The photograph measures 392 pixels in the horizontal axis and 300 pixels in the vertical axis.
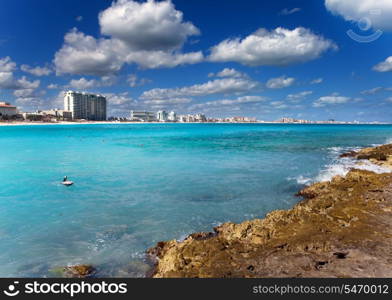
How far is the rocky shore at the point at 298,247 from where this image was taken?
22.2ft

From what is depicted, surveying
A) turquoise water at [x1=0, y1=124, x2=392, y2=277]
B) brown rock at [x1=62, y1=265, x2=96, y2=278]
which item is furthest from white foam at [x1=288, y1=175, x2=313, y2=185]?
brown rock at [x1=62, y1=265, x2=96, y2=278]

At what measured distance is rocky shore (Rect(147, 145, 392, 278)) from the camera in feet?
22.2

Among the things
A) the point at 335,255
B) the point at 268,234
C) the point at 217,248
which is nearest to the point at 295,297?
the point at 335,255

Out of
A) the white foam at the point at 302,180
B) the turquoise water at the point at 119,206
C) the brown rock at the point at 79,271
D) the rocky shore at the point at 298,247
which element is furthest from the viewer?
the white foam at the point at 302,180

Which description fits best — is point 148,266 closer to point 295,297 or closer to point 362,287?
point 295,297

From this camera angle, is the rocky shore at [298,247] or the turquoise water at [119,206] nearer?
the rocky shore at [298,247]

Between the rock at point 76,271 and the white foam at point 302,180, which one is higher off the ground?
the white foam at point 302,180

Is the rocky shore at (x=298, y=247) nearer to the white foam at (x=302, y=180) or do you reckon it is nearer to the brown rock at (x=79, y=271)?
the brown rock at (x=79, y=271)

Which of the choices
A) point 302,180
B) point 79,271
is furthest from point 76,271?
point 302,180

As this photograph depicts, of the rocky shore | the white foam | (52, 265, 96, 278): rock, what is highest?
the rocky shore

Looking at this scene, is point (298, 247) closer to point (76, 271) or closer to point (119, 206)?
point (76, 271)

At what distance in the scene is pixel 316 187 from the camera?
16875 mm

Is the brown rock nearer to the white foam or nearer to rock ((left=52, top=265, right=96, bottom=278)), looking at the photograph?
rock ((left=52, top=265, right=96, bottom=278))

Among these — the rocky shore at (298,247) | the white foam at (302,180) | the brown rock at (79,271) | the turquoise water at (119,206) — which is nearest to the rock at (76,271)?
the brown rock at (79,271)
